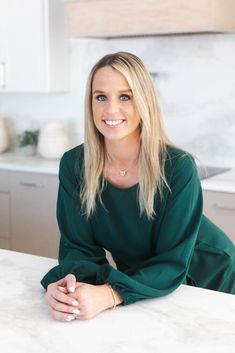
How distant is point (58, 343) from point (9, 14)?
2898mm

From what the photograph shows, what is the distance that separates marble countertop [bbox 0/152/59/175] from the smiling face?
72.3 inches

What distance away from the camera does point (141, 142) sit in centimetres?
181

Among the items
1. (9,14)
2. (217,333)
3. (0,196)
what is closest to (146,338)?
(217,333)

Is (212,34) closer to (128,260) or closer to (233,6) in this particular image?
(233,6)

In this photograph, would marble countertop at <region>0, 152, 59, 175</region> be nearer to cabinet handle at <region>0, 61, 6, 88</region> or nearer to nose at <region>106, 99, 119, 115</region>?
cabinet handle at <region>0, 61, 6, 88</region>

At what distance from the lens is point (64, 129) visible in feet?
13.3

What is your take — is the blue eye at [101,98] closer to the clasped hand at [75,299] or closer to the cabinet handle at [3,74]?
the clasped hand at [75,299]

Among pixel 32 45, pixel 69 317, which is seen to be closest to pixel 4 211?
pixel 32 45

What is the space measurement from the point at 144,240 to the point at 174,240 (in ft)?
0.43

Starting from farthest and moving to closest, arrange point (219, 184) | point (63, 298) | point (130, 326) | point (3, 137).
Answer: point (3, 137) → point (219, 184) → point (63, 298) → point (130, 326)

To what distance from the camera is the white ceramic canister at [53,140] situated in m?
3.94

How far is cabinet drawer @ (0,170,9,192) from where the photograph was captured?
12.4 feet

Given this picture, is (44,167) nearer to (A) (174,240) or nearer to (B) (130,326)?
(A) (174,240)

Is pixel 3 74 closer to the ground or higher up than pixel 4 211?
higher up
